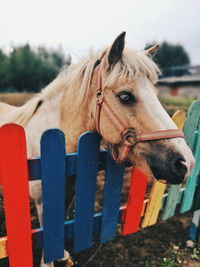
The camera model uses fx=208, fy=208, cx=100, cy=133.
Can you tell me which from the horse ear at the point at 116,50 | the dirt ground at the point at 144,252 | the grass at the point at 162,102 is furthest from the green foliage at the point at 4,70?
the horse ear at the point at 116,50

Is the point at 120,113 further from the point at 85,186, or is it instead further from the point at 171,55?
the point at 171,55

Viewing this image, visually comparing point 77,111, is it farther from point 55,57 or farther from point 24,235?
point 55,57

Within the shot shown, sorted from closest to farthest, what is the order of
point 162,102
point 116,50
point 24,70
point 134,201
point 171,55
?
point 116,50 → point 134,201 → point 162,102 → point 24,70 → point 171,55

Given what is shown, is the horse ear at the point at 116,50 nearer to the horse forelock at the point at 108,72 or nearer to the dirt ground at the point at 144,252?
the horse forelock at the point at 108,72

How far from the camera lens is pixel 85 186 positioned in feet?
5.60

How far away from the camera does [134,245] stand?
2.71 m

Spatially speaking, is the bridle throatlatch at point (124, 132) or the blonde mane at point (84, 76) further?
the blonde mane at point (84, 76)

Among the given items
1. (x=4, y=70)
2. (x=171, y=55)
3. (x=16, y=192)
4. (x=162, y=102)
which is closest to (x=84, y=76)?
(x=16, y=192)

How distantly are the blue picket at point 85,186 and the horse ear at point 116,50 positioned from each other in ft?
1.96

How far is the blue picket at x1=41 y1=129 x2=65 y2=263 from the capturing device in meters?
1.40

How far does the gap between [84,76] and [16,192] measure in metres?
1.06

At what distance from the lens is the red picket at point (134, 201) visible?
207 centimetres

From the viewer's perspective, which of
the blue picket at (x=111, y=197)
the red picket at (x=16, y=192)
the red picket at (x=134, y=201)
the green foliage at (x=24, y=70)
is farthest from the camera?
the green foliage at (x=24, y=70)

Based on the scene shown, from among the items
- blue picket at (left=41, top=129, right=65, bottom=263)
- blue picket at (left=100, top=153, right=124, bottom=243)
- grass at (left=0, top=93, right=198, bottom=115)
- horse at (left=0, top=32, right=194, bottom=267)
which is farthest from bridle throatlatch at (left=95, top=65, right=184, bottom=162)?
grass at (left=0, top=93, right=198, bottom=115)
